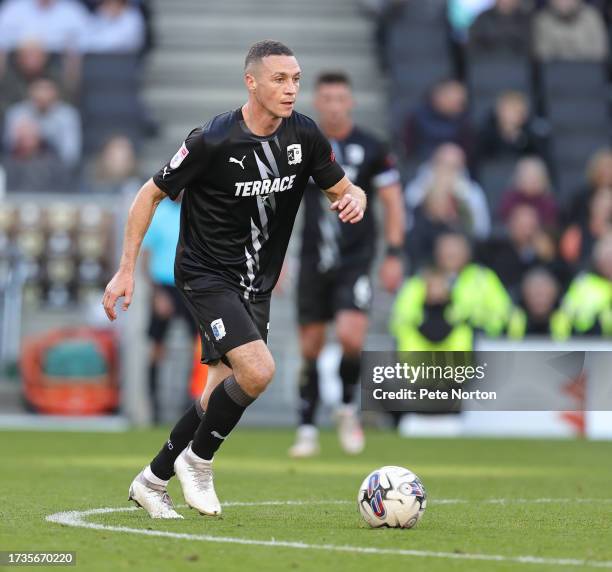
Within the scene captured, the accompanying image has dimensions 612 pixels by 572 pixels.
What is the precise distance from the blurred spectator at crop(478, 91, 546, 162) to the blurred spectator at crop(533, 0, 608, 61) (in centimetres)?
193

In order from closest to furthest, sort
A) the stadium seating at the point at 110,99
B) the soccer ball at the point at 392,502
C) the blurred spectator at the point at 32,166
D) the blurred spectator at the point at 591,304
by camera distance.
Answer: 1. the soccer ball at the point at 392,502
2. the blurred spectator at the point at 591,304
3. the blurred spectator at the point at 32,166
4. the stadium seating at the point at 110,99

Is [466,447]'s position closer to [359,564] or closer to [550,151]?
[550,151]

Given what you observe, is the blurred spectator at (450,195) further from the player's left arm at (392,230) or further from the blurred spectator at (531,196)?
the player's left arm at (392,230)

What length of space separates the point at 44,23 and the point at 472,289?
7.40 m


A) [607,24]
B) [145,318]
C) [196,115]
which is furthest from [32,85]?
[607,24]

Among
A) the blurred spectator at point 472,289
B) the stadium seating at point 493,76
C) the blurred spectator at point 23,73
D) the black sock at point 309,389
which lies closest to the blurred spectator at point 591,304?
the blurred spectator at point 472,289

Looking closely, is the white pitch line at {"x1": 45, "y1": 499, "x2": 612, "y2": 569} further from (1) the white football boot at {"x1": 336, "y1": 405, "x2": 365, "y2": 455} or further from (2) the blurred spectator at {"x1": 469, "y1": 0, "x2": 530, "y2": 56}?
(2) the blurred spectator at {"x1": 469, "y1": 0, "x2": 530, "y2": 56}

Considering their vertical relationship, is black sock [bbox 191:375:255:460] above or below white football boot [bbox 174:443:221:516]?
above

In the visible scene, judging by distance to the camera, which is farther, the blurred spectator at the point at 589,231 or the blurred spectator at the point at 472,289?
the blurred spectator at the point at 589,231

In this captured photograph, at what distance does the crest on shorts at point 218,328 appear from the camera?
741 centimetres

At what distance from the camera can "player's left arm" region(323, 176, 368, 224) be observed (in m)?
7.44

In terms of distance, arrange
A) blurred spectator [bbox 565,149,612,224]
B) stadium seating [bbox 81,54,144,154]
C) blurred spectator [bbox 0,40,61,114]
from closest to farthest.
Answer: blurred spectator [bbox 565,149,612,224] < blurred spectator [bbox 0,40,61,114] < stadium seating [bbox 81,54,144,154]

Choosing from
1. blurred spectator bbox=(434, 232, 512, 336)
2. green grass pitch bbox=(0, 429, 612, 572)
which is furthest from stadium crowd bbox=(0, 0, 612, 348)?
green grass pitch bbox=(0, 429, 612, 572)

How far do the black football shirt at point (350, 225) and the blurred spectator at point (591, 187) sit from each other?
5865 mm
